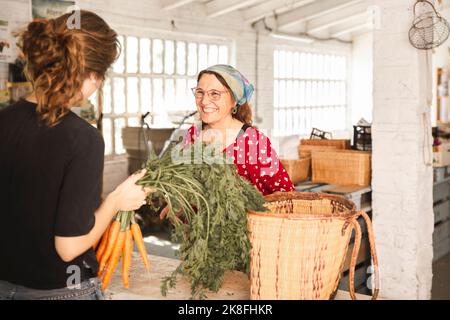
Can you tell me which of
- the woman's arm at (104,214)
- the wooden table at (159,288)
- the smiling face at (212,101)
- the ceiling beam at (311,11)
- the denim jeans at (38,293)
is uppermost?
the ceiling beam at (311,11)

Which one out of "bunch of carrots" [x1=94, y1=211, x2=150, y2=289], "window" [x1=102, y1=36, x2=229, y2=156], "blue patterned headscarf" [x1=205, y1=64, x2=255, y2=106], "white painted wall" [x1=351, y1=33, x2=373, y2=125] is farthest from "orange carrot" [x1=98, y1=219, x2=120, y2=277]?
"white painted wall" [x1=351, y1=33, x2=373, y2=125]

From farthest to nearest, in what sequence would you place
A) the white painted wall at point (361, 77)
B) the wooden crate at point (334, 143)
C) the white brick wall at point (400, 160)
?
1. the white painted wall at point (361, 77)
2. the wooden crate at point (334, 143)
3. the white brick wall at point (400, 160)

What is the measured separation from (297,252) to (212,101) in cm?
111

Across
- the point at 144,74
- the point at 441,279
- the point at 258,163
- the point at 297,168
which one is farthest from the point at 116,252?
the point at 144,74

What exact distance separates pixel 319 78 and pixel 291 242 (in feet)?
33.1

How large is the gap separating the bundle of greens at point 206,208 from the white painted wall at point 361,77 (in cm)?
1067

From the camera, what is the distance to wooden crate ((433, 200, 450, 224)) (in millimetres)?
5355

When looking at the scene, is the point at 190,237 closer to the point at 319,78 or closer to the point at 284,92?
the point at 284,92

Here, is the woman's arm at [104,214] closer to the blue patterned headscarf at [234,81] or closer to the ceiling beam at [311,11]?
the blue patterned headscarf at [234,81]

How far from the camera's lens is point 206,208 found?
1.44 meters

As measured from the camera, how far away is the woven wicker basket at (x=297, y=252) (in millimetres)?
1350

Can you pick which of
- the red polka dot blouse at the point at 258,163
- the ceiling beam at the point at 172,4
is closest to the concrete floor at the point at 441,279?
the red polka dot blouse at the point at 258,163

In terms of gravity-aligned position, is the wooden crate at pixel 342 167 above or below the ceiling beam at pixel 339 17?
below

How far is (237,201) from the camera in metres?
1.40
